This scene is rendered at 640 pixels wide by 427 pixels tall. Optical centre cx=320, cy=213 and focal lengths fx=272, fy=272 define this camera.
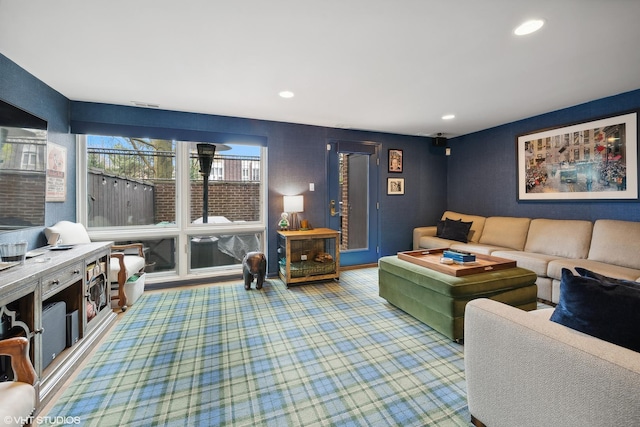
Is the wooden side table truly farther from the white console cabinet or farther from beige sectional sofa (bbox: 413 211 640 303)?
the white console cabinet

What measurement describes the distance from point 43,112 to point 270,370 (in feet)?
10.6

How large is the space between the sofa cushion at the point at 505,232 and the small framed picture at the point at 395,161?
168 centimetres

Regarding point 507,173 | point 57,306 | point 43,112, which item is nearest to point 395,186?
point 507,173

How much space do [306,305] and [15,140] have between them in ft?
9.03

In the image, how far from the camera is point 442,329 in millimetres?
2295

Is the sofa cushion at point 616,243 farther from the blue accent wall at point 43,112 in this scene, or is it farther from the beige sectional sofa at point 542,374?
the blue accent wall at point 43,112

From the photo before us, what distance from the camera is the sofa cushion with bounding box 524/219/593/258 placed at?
3.21 metres

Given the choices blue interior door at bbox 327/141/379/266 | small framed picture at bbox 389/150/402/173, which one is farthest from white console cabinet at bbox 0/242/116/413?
small framed picture at bbox 389/150/402/173

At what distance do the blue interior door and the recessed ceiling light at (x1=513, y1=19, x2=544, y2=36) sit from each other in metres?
2.79

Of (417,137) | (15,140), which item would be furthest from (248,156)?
(417,137)

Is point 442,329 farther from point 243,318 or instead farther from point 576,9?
point 576,9

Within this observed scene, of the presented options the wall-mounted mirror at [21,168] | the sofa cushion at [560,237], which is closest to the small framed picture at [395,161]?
the sofa cushion at [560,237]

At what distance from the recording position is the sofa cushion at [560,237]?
3.21 m

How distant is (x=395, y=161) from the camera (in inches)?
194
